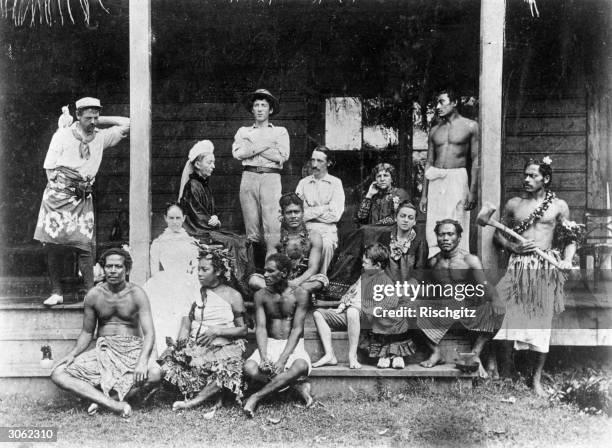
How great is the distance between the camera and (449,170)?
251 inches

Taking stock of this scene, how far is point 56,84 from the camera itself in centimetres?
847

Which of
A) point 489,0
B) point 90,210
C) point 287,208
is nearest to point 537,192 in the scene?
point 489,0

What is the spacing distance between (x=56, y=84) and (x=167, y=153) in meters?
1.57

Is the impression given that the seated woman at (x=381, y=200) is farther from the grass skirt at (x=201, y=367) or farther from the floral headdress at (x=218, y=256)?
the grass skirt at (x=201, y=367)

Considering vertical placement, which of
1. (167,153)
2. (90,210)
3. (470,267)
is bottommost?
(470,267)

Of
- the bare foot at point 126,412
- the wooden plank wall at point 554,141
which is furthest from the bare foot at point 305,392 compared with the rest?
the wooden plank wall at point 554,141

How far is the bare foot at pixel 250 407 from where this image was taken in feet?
16.4

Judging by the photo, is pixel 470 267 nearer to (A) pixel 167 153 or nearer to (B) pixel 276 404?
(B) pixel 276 404

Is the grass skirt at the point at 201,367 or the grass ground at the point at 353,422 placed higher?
the grass skirt at the point at 201,367

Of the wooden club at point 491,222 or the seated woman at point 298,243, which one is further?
the seated woman at point 298,243

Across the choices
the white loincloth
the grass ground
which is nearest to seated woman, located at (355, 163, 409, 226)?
the white loincloth

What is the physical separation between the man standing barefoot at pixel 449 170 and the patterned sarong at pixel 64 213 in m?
3.01

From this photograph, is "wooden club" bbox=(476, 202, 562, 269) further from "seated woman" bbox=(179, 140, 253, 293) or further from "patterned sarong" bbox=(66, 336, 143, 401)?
"patterned sarong" bbox=(66, 336, 143, 401)

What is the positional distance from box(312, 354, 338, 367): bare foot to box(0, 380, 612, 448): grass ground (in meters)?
0.26
